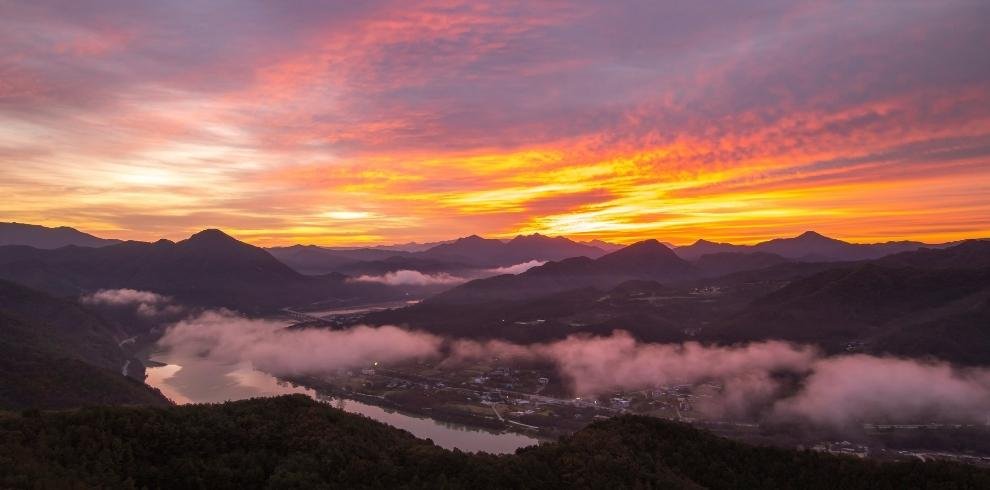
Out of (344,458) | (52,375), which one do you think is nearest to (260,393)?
(52,375)

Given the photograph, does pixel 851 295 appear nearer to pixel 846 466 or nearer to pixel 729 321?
pixel 729 321

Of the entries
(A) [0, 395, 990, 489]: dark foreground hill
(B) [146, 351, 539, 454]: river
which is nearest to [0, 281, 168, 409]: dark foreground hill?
(B) [146, 351, 539, 454]: river

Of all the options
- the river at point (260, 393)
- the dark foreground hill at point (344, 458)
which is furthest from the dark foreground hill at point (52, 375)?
the dark foreground hill at point (344, 458)

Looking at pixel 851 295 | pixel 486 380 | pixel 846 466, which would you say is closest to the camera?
pixel 846 466

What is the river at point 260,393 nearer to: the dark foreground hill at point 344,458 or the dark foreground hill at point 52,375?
the dark foreground hill at point 52,375

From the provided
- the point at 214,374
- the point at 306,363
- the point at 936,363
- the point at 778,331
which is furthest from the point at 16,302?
the point at 936,363

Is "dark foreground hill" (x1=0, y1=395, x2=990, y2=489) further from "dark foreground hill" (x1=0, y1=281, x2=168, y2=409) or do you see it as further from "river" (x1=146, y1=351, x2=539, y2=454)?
"dark foreground hill" (x1=0, y1=281, x2=168, y2=409)

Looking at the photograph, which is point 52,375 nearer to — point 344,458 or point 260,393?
point 260,393
